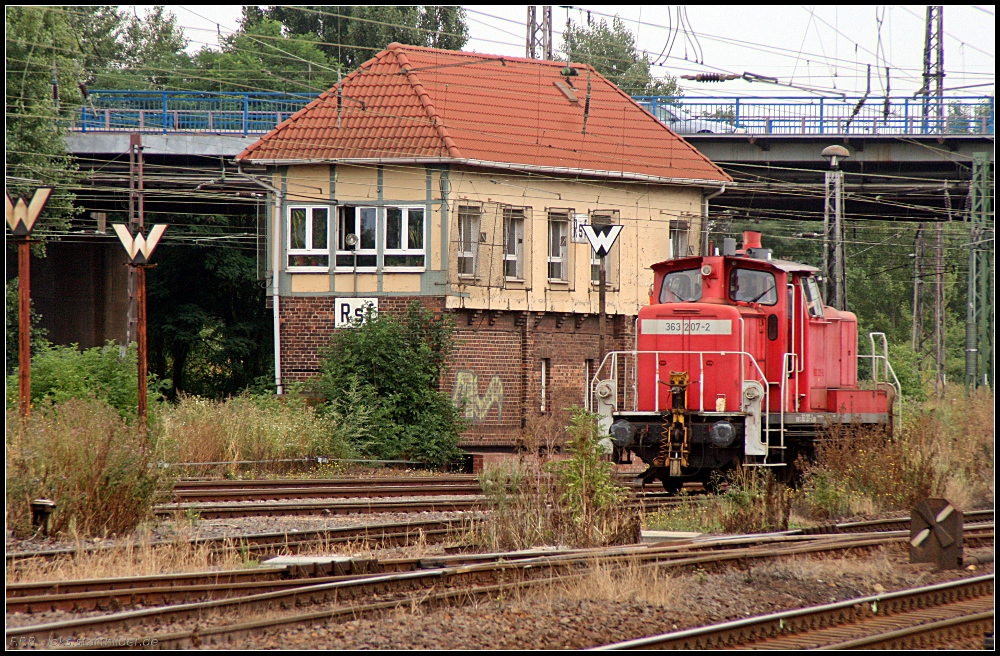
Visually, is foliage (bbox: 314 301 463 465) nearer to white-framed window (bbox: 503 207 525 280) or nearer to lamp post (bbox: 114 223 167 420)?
white-framed window (bbox: 503 207 525 280)

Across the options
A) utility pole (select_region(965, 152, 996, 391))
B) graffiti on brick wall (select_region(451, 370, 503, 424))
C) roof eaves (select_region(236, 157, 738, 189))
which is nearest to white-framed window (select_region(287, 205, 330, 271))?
roof eaves (select_region(236, 157, 738, 189))

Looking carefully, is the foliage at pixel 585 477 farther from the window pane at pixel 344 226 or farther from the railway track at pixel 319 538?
the window pane at pixel 344 226

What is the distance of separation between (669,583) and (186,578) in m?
4.11

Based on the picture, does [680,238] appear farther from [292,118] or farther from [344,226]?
[292,118]

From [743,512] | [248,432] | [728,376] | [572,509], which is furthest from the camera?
[248,432]

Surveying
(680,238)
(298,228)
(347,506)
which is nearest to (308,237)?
(298,228)

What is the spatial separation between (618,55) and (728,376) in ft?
173

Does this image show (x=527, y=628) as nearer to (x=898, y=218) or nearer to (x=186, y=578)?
(x=186, y=578)

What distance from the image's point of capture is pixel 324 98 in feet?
87.6

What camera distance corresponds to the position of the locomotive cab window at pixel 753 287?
15.5 metres

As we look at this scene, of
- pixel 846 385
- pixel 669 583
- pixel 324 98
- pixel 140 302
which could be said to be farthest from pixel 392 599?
pixel 324 98

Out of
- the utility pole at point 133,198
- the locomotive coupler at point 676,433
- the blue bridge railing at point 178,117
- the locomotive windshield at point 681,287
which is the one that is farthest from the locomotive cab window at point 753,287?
the blue bridge railing at point 178,117

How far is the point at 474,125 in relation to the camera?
2623 cm

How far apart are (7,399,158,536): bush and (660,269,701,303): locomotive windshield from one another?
8.04 meters
